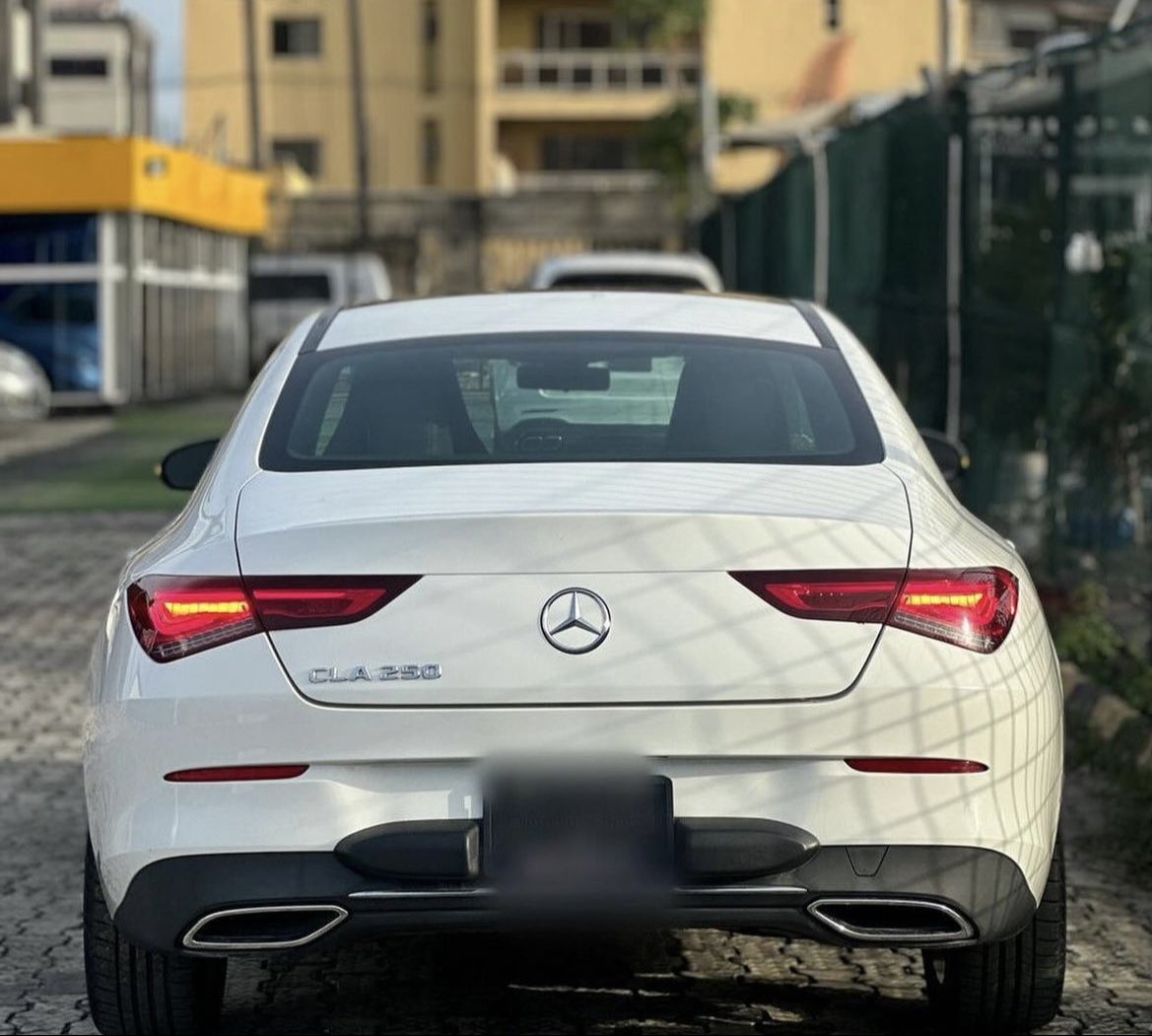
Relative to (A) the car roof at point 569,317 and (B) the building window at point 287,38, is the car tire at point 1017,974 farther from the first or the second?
(B) the building window at point 287,38

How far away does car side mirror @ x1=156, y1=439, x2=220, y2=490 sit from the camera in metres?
6.05

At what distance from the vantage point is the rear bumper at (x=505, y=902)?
4.19 meters

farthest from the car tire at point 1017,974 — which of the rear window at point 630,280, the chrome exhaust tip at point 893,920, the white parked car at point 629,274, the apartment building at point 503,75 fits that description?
the apartment building at point 503,75

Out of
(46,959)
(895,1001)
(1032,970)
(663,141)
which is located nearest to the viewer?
(1032,970)

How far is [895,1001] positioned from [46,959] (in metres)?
1.84

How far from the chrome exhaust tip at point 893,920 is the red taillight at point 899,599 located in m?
0.45

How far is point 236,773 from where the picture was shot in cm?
421

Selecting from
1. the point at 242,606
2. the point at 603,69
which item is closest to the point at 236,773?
the point at 242,606

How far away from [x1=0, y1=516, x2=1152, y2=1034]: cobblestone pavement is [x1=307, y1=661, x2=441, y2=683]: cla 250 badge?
106 cm

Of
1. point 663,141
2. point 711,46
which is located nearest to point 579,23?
point 711,46

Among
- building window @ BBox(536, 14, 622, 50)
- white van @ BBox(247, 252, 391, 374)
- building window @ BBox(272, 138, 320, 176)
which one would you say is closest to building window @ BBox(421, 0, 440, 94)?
building window @ BBox(536, 14, 622, 50)

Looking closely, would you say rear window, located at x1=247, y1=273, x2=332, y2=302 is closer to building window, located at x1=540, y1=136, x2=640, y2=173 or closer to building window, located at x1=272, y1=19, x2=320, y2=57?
building window, located at x1=540, y1=136, x2=640, y2=173

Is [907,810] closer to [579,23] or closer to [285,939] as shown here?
[285,939]

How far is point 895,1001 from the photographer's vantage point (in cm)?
514
